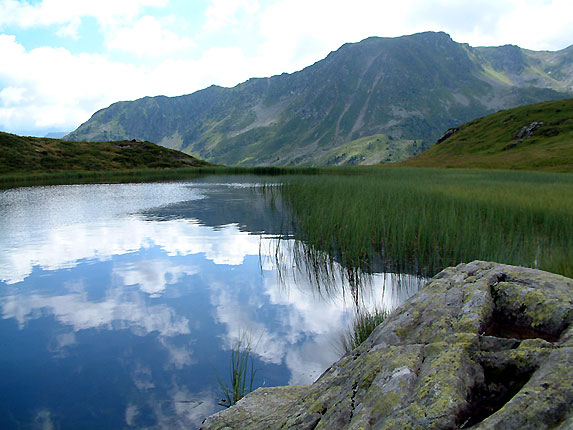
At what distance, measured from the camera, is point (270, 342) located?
7.98m

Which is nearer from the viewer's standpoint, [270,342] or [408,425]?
[408,425]

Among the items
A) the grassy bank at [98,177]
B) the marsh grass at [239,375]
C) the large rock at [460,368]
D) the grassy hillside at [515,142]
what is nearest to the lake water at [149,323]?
the marsh grass at [239,375]

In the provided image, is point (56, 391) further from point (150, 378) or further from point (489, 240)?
point (489, 240)

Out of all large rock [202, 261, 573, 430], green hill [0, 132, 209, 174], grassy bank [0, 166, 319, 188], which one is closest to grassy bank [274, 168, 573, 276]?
large rock [202, 261, 573, 430]

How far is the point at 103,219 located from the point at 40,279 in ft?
45.3

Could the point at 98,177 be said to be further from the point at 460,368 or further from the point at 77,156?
the point at 460,368

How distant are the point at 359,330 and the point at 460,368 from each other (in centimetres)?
519

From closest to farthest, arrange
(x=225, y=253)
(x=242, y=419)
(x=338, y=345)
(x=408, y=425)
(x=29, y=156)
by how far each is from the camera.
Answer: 1. (x=408, y=425)
2. (x=242, y=419)
3. (x=338, y=345)
4. (x=225, y=253)
5. (x=29, y=156)

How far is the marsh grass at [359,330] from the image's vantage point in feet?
24.9

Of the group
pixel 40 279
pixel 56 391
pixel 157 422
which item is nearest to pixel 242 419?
pixel 157 422

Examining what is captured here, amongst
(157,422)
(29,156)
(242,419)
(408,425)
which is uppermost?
(29,156)

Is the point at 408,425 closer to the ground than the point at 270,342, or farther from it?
farther from it

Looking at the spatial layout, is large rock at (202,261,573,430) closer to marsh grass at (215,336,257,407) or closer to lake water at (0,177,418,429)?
marsh grass at (215,336,257,407)

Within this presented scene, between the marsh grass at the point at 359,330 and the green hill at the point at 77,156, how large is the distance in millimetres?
113377
